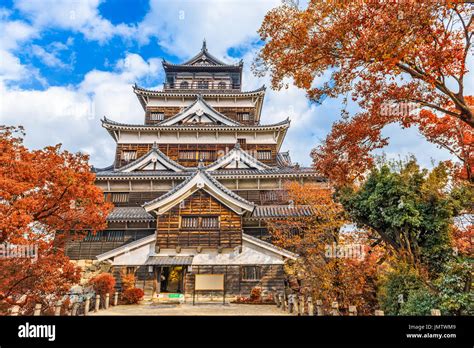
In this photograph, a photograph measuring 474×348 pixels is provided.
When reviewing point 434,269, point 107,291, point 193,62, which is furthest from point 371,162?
point 193,62

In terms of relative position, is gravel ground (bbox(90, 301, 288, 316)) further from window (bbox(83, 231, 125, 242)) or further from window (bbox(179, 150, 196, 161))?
window (bbox(179, 150, 196, 161))

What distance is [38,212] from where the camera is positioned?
27.3ft

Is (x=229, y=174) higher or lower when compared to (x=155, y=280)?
higher

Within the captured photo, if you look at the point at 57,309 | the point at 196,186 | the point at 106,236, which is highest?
the point at 196,186

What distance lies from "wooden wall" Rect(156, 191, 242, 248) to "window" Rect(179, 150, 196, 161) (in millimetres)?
7056

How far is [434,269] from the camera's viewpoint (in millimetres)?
6445

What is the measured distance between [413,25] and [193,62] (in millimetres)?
23910

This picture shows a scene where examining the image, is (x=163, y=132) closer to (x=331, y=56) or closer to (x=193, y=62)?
(x=193, y=62)

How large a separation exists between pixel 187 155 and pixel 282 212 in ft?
28.5

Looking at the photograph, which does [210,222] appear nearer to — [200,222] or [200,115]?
[200,222]

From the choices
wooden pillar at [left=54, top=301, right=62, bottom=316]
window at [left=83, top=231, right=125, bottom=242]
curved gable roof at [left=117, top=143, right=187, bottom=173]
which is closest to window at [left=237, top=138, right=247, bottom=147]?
curved gable roof at [left=117, top=143, right=187, bottom=173]

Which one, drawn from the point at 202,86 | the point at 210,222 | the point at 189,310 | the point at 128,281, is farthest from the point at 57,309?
the point at 202,86

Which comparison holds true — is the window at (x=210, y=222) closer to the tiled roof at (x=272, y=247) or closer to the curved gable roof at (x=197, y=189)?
the curved gable roof at (x=197, y=189)

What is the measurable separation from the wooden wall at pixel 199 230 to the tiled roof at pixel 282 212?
211cm
